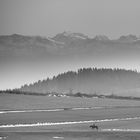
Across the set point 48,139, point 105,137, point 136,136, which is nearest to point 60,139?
point 48,139

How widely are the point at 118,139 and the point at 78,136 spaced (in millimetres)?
9642

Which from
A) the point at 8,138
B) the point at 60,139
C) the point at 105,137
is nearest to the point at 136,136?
the point at 105,137

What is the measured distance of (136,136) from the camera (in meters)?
96.1

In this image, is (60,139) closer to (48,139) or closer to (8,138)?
(48,139)

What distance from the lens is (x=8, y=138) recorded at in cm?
9294

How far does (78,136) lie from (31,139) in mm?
9962

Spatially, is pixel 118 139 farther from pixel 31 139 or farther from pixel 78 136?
pixel 31 139

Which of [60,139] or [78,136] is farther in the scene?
[78,136]

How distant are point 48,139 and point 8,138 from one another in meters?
7.39

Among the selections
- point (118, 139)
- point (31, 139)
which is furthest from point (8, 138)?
point (118, 139)

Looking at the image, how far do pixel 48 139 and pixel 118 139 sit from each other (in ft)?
40.7

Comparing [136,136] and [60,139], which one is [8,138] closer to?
[60,139]

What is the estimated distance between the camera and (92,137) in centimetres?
9494

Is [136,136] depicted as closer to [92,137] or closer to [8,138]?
[92,137]
